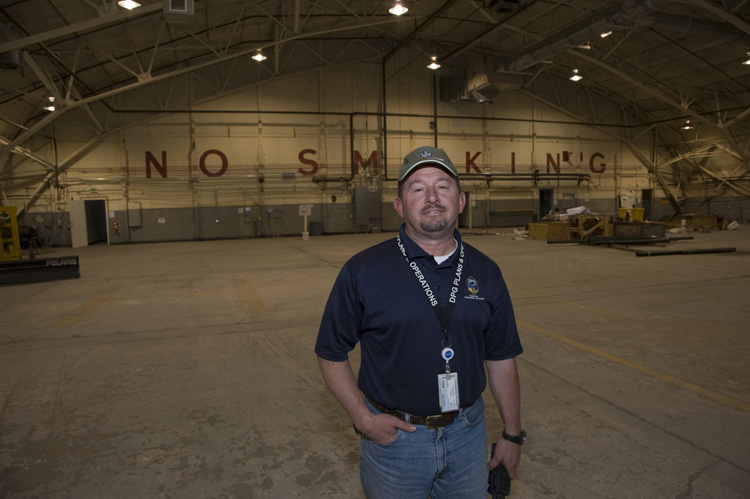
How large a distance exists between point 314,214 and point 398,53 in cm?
992

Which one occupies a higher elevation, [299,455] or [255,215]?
[255,215]

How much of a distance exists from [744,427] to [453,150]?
77.0 ft

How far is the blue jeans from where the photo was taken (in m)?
1.68

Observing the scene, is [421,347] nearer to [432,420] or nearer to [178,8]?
[432,420]

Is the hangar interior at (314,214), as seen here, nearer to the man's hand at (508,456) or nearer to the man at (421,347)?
the man's hand at (508,456)

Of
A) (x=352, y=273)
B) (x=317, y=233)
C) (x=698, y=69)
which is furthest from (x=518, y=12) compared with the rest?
(x=352, y=273)

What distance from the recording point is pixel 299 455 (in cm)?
302

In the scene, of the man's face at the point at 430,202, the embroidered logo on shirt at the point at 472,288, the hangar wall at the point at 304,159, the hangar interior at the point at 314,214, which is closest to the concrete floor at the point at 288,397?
the hangar interior at the point at 314,214

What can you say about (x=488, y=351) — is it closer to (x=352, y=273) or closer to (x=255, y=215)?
(x=352, y=273)

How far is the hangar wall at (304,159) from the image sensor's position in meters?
21.2

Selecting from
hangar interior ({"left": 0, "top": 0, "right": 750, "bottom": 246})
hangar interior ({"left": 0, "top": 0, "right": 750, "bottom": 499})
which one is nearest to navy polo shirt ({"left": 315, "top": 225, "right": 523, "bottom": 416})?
hangar interior ({"left": 0, "top": 0, "right": 750, "bottom": 499})

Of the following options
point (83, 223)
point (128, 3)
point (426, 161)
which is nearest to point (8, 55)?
point (128, 3)

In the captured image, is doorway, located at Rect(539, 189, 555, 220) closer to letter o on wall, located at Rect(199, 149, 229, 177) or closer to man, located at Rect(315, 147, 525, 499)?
letter o on wall, located at Rect(199, 149, 229, 177)

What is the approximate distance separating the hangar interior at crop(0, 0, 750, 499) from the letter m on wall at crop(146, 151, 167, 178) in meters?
0.05
